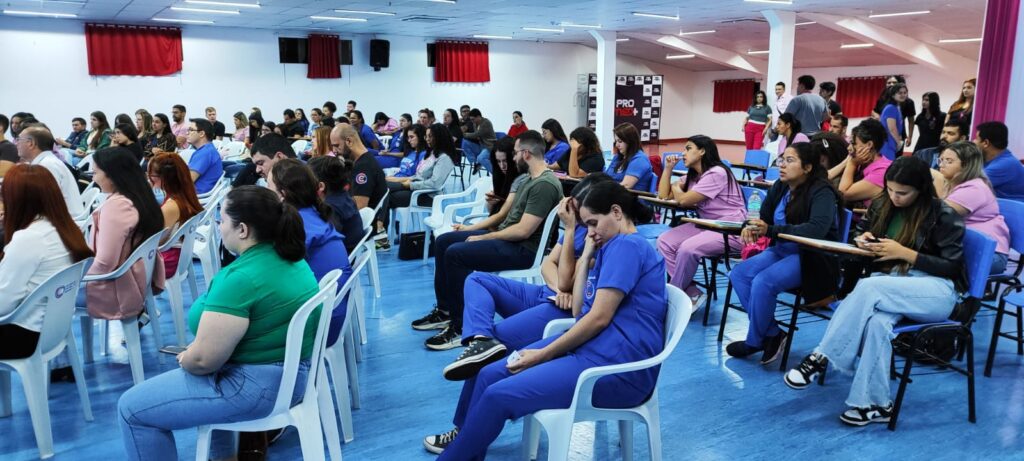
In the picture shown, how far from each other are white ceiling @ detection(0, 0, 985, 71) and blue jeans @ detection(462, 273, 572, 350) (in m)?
8.70

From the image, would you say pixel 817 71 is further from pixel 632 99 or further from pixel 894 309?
pixel 894 309

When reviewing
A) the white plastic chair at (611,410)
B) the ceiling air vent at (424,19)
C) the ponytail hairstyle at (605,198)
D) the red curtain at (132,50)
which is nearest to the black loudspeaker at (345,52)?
the ceiling air vent at (424,19)

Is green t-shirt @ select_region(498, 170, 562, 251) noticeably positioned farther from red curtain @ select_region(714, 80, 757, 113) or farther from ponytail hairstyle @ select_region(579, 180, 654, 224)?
red curtain @ select_region(714, 80, 757, 113)

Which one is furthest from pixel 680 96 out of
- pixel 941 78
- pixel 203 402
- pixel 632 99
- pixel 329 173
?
pixel 203 402

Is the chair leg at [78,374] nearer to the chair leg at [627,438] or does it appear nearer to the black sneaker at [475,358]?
the black sneaker at [475,358]

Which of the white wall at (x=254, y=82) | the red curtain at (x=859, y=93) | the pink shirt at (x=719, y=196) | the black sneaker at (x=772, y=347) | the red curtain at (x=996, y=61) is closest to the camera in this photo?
the black sneaker at (x=772, y=347)

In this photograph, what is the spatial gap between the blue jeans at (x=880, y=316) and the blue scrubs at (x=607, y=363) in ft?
3.72

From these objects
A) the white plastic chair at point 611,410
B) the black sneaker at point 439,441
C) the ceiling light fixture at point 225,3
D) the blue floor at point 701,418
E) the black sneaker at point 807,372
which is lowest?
the blue floor at point 701,418

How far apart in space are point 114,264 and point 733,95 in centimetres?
2009

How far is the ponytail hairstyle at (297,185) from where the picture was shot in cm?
270

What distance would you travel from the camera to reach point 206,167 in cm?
577

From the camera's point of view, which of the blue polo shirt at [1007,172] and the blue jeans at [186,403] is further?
the blue polo shirt at [1007,172]

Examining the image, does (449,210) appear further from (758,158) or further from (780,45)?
(780,45)

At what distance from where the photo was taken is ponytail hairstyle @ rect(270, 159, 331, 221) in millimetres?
2701
